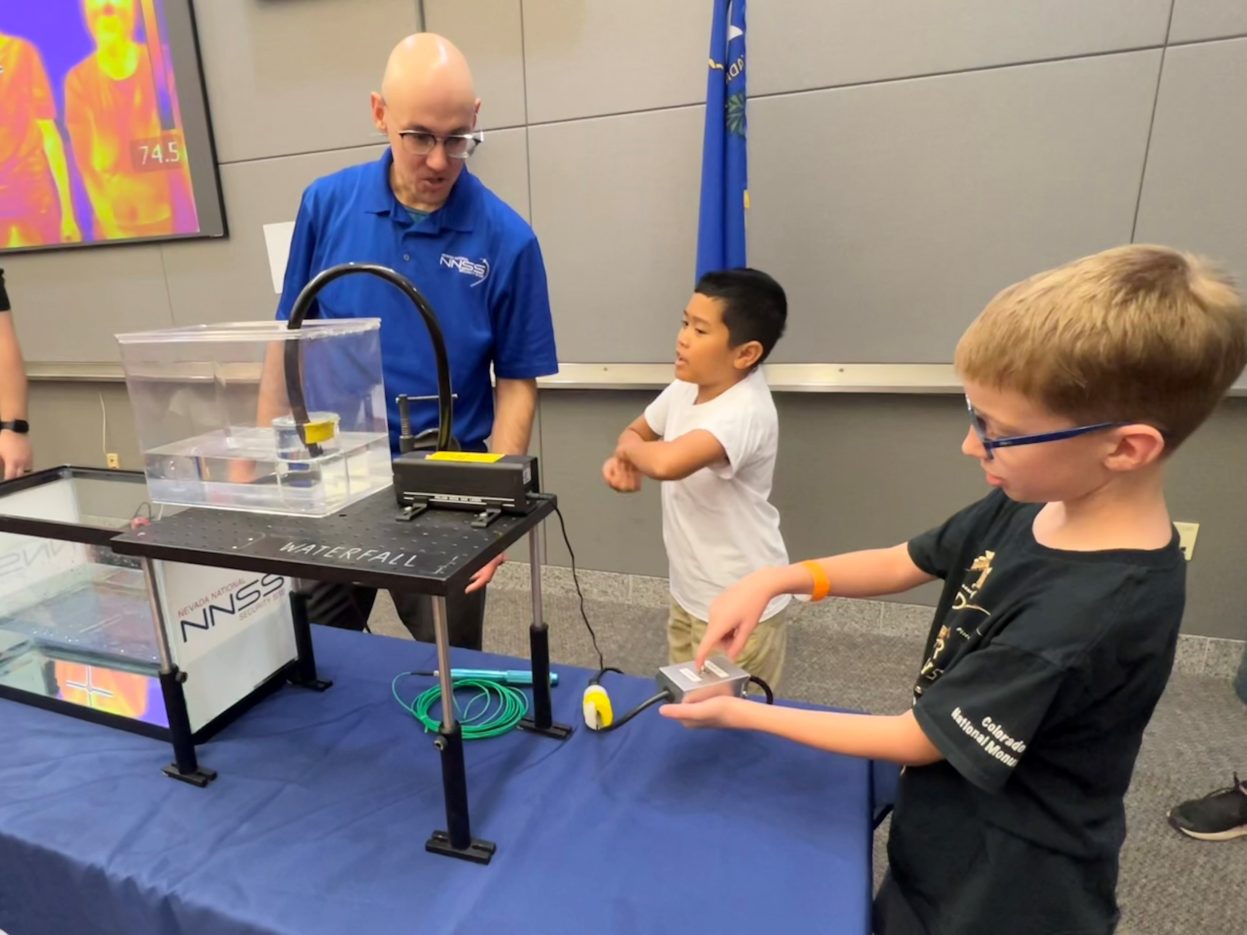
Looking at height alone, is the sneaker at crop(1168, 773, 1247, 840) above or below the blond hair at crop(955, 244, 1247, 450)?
below

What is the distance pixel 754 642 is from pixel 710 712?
0.70 m

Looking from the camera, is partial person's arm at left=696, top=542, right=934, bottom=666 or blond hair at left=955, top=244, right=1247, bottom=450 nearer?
blond hair at left=955, top=244, right=1247, bottom=450

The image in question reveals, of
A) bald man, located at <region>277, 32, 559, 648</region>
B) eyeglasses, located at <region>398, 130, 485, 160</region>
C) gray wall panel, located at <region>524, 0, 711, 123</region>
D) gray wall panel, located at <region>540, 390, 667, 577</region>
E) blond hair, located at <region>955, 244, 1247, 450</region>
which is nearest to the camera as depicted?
blond hair, located at <region>955, 244, 1247, 450</region>

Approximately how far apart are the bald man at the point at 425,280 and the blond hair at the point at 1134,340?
96cm

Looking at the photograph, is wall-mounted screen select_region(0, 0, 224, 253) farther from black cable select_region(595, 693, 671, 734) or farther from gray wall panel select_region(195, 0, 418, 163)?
black cable select_region(595, 693, 671, 734)

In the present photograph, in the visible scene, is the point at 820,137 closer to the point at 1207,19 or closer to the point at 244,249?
the point at 1207,19

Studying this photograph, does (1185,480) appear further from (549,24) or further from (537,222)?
(549,24)

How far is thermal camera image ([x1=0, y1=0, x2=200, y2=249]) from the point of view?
8.16 feet

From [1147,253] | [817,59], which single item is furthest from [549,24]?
[1147,253]

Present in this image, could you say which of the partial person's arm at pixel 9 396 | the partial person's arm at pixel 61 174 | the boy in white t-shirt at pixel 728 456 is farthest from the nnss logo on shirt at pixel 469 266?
the partial person's arm at pixel 61 174

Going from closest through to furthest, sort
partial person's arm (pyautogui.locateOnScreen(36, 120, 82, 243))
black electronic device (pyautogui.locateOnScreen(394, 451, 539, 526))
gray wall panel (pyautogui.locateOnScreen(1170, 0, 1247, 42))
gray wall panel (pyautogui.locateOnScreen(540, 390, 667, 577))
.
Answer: black electronic device (pyautogui.locateOnScreen(394, 451, 539, 526)), gray wall panel (pyautogui.locateOnScreen(1170, 0, 1247, 42)), gray wall panel (pyautogui.locateOnScreen(540, 390, 667, 577)), partial person's arm (pyautogui.locateOnScreen(36, 120, 82, 243))

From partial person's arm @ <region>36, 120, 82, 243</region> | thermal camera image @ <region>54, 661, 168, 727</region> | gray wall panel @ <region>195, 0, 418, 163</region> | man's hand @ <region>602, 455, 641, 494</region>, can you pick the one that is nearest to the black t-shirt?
man's hand @ <region>602, 455, 641, 494</region>

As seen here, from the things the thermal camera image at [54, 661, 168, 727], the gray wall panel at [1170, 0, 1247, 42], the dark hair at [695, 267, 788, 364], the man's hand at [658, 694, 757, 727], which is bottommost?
the thermal camera image at [54, 661, 168, 727]

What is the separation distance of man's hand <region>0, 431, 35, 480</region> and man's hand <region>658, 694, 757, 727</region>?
1722mm
